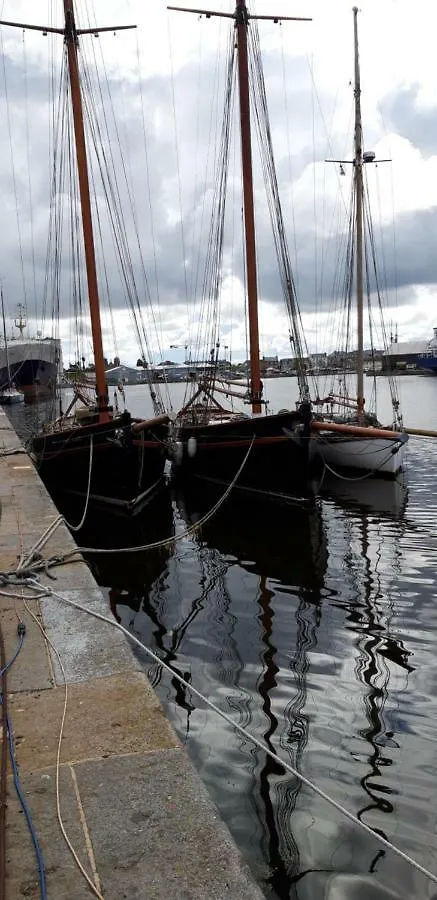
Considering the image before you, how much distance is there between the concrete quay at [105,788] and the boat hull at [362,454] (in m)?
15.9

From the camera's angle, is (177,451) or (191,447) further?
(177,451)

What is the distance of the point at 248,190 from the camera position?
1912 cm

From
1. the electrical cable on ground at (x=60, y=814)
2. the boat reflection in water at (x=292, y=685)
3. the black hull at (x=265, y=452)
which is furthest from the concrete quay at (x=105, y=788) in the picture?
the black hull at (x=265, y=452)

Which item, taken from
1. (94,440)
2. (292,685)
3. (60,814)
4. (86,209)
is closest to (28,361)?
(86,209)

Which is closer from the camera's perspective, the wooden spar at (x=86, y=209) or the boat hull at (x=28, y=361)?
the wooden spar at (x=86, y=209)

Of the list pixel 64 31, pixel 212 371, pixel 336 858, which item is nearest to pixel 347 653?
pixel 336 858

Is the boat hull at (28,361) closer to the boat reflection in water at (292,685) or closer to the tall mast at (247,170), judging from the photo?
the tall mast at (247,170)

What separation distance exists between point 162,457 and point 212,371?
3.32m

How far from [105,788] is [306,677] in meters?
3.96

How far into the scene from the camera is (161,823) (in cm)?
287

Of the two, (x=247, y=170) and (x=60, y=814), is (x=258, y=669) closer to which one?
(x=60, y=814)

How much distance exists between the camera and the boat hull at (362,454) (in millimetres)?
20172

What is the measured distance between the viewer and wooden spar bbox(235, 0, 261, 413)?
1872cm

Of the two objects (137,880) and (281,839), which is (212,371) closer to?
(281,839)
